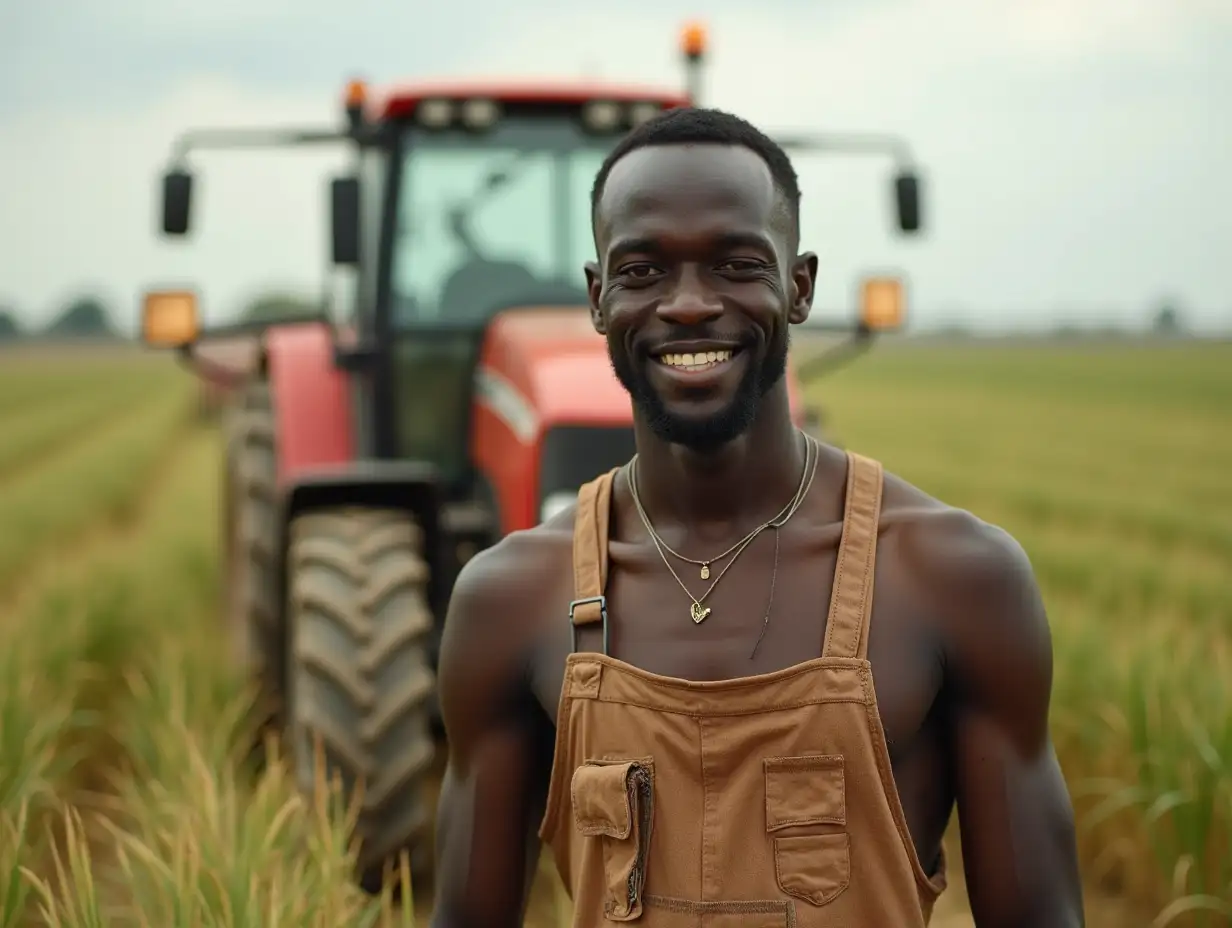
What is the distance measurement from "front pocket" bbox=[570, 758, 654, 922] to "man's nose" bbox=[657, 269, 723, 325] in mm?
542

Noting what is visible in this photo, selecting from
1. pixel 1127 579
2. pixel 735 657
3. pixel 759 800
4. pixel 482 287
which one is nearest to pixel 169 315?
pixel 482 287

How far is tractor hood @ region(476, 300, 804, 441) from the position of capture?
13.2 ft

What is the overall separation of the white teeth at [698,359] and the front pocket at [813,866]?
58 centimetres

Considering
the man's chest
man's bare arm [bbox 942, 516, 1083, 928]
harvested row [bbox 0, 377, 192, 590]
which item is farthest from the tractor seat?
harvested row [bbox 0, 377, 192, 590]

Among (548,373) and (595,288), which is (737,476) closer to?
(595,288)

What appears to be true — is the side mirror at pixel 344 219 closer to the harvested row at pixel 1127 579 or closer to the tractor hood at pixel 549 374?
the tractor hood at pixel 549 374

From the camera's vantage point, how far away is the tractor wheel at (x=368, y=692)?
3725mm

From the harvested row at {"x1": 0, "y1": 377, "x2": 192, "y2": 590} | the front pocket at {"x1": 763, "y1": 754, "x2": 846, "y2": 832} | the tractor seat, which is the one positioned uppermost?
the tractor seat

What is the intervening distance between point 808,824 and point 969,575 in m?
0.37

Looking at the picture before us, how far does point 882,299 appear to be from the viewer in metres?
4.66

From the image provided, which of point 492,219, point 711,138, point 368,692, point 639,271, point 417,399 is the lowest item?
point 368,692

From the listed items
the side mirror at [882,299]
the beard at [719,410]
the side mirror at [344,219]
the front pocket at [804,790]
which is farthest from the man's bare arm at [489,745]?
the side mirror at [882,299]

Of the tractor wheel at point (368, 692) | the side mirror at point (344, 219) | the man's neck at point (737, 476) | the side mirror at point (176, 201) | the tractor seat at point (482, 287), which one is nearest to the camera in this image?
the man's neck at point (737, 476)

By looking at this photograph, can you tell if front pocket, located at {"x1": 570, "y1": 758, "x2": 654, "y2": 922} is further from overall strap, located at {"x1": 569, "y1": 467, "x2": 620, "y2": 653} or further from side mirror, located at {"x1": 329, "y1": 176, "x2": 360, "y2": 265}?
side mirror, located at {"x1": 329, "y1": 176, "x2": 360, "y2": 265}
